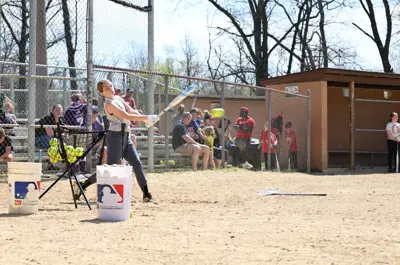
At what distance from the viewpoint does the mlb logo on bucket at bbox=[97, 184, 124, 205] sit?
774 centimetres

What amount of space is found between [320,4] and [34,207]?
27616 mm

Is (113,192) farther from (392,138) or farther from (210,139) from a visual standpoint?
(392,138)

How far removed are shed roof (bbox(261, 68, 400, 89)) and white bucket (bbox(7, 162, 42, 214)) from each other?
1267cm

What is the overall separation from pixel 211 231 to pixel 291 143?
1196 centimetres

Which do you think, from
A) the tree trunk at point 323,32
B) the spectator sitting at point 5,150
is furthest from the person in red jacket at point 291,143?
the tree trunk at point 323,32

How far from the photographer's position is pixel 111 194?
775cm

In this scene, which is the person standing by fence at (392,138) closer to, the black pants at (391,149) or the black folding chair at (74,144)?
the black pants at (391,149)

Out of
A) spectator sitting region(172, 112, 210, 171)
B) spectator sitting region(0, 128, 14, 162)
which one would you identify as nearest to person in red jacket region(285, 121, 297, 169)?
spectator sitting region(172, 112, 210, 171)

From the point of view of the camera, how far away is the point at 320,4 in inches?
1336

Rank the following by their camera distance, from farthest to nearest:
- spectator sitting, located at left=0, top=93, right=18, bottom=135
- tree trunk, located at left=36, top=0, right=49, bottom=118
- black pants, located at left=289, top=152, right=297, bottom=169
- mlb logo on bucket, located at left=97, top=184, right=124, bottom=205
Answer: black pants, located at left=289, top=152, right=297, bottom=169, tree trunk, located at left=36, top=0, right=49, bottom=118, spectator sitting, located at left=0, top=93, right=18, bottom=135, mlb logo on bucket, located at left=97, top=184, right=124, bottom=205

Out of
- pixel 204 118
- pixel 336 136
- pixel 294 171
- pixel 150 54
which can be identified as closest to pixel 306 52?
pixel 336 136

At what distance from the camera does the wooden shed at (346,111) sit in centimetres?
1975

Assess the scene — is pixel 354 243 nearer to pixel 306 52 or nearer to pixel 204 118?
pixel 204 118

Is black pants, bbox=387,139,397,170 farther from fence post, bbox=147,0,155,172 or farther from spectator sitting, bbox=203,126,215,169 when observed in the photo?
fence post, bbox=147,0,155,172
